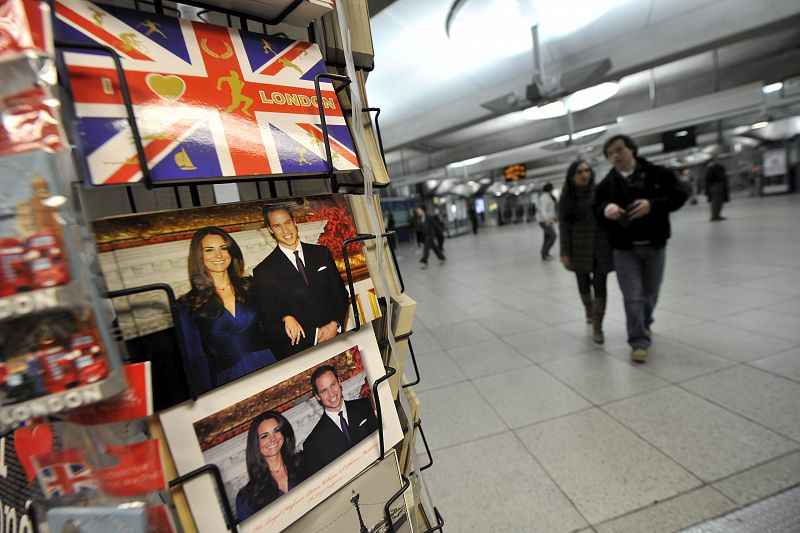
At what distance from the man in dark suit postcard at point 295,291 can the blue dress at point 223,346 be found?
0.02m

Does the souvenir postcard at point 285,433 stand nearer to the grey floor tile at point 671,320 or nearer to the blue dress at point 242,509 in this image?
the blue dress at point 242,509

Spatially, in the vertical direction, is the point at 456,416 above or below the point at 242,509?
below

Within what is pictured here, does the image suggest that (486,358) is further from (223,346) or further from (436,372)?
(223,346)

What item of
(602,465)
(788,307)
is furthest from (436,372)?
(788,307)

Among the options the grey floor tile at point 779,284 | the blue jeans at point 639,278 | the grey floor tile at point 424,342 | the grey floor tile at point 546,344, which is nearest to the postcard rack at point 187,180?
the blue jeans at point 639,278

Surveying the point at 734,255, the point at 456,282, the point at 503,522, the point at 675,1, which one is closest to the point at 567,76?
the point at 675,1

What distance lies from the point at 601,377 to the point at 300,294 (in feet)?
7.20

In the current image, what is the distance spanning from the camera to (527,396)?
2.00 metres

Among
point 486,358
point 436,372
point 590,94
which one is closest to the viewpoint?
point 436,372

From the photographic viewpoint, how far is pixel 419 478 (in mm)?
701

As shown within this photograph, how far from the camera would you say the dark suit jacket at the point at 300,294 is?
0.47 m

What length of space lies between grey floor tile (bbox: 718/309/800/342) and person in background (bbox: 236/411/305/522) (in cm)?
317

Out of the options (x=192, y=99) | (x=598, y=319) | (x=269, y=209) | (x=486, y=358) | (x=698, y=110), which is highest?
(x=698, y=110)

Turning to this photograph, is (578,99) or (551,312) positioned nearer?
(551,312)
